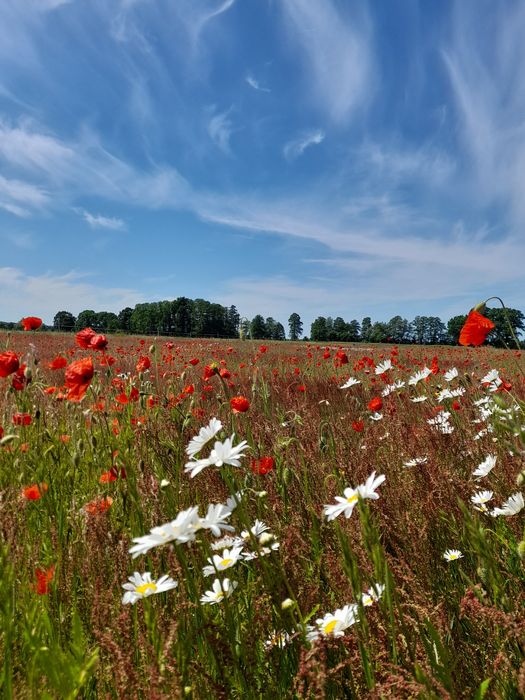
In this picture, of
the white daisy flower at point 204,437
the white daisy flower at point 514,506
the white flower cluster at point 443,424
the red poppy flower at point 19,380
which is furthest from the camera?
the white flower cluster at point 443,424

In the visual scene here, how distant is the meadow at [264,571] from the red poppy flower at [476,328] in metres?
0.27

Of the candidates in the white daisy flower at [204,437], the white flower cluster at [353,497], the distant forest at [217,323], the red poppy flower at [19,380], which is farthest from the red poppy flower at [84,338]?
the distant forest at [217,323]

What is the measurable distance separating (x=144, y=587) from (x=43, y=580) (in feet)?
1.63

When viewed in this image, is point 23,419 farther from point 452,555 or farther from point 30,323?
point 452,555

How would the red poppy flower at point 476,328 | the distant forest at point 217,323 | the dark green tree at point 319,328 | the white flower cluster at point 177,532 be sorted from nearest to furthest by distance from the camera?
the white flower cluster at point 177,532
the red poppy flower at point 476,328
the distant forest at point 217,323
the dark green tree at point 319,328

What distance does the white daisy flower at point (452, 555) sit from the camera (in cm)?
171

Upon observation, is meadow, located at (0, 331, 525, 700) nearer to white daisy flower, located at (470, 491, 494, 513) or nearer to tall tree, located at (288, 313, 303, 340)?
white daisy flower, located at (470, 491, 494, 513)

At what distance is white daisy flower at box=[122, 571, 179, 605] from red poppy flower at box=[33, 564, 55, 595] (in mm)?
393

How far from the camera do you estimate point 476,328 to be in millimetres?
2176

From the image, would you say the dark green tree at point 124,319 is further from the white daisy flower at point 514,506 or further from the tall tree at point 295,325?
the white daisy flower at point 514,506

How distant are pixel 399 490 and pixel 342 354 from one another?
325cm

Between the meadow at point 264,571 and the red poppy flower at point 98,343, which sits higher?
the red poppy flower at point 98,343

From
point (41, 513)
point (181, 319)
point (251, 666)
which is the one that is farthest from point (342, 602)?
point (181, 319)

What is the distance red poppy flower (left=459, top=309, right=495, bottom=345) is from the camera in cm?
213
